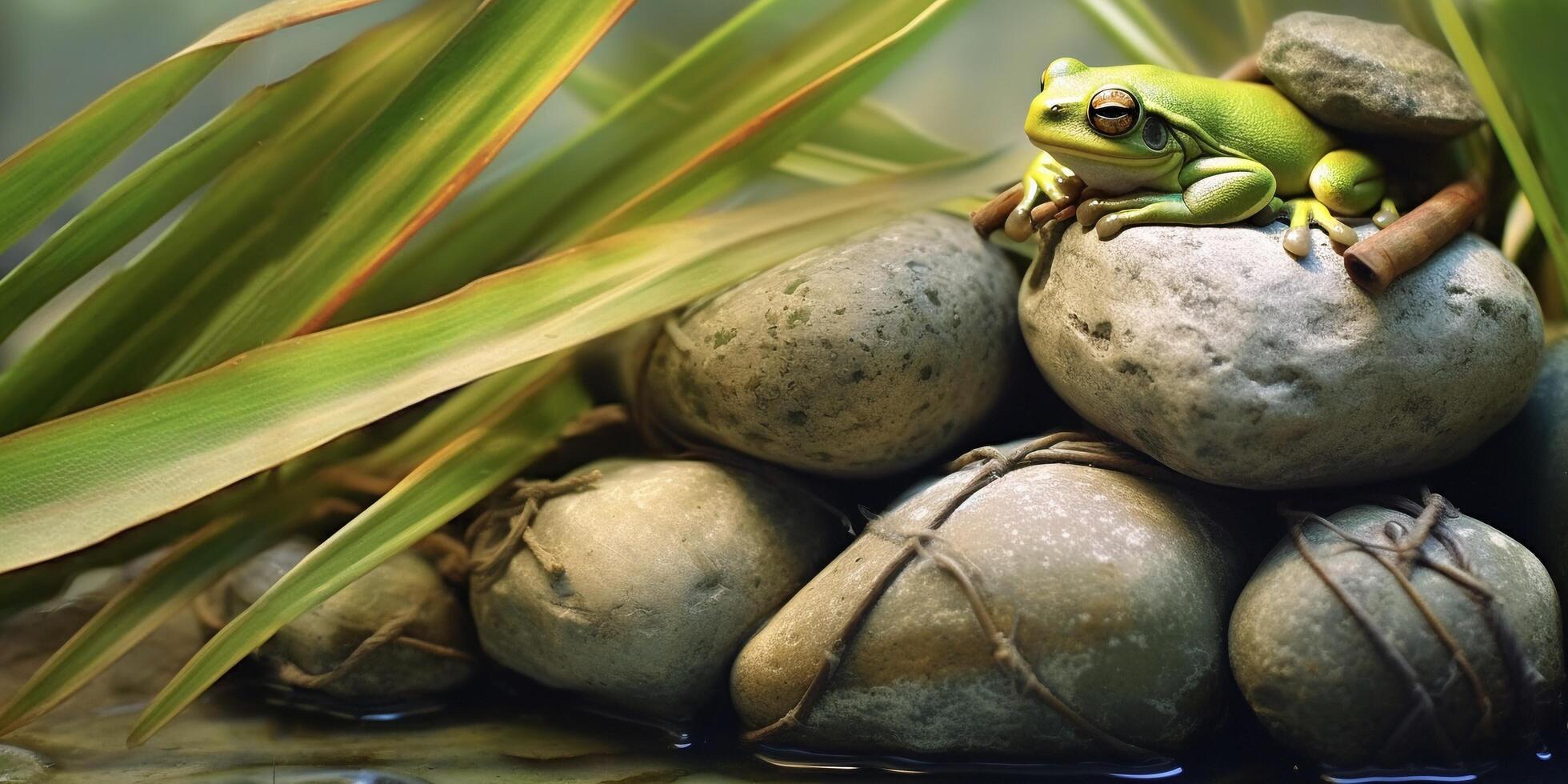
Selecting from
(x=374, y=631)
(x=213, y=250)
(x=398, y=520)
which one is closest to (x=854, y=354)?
(x=398, y=520)

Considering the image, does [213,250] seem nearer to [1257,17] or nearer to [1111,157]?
[1111,157]

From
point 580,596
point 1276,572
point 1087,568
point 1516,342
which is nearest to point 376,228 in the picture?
point 580,596

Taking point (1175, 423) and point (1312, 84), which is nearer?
point (1175, 423)

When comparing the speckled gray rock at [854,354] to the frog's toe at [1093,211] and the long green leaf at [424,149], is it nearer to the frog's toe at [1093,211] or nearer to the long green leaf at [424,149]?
the frog's toe at [1093,211]

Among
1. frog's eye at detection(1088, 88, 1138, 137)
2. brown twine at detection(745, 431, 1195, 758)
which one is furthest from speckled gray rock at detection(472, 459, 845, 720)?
frog's eye at detection(1088, 88, 1138, 137)

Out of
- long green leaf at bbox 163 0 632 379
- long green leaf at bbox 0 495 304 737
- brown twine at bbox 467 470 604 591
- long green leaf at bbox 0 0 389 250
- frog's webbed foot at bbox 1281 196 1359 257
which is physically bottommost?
brown twine at bbox 467 470 604 591

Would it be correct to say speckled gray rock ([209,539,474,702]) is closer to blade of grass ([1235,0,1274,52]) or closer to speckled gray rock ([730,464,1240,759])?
speckled gray rock ([730,464,1240,759])

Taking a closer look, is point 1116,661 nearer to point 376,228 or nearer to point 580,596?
point 580,596
